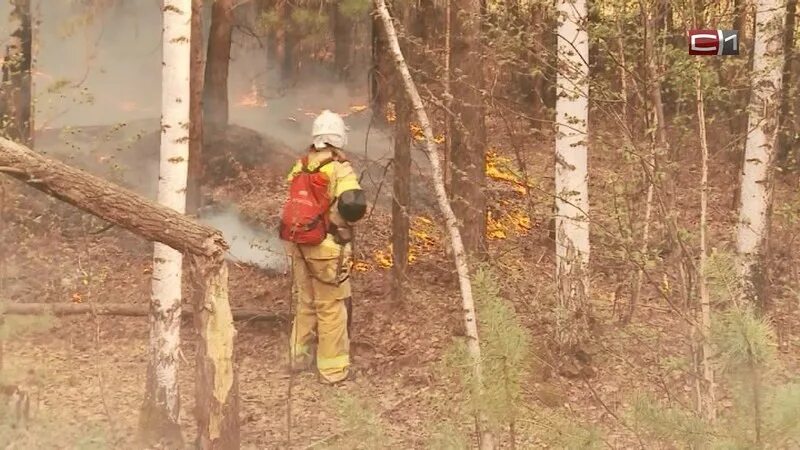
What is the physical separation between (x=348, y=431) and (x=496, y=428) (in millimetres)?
677

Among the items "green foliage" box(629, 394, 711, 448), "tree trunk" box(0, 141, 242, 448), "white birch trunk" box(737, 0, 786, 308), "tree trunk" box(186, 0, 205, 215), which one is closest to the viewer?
"green foliage" box(629, 394, 711, 448)

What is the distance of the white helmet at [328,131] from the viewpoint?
6.77 m

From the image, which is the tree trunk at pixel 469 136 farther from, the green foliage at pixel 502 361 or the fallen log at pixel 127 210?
the green foliage at pixel 502 361

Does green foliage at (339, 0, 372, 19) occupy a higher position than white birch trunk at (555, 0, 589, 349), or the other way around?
green foliage at (339, 0, 372, 19)

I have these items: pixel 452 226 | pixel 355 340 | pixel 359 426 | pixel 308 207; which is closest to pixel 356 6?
pixel 308 207

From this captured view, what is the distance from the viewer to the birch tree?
215 inches

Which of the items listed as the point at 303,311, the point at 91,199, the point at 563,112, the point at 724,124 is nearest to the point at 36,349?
the point at 303,311

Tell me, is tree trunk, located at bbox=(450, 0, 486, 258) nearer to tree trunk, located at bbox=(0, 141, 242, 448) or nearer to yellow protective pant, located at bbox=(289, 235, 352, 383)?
yellow protective pant, located at bbox=(289, 235, 352, 383)

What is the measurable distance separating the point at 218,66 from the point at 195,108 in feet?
12.4

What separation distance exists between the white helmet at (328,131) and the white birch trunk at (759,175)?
3.09 meters

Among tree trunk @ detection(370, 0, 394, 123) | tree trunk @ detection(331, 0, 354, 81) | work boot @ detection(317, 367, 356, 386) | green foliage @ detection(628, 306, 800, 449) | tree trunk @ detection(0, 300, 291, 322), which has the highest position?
tree trunk @ detection(331, 0, 354, 81)

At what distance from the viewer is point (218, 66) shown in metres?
12.6

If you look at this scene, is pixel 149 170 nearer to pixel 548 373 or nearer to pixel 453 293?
pixel 453 293

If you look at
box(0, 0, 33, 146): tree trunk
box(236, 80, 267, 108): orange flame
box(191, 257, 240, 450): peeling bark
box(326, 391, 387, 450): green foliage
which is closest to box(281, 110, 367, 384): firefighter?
box(191, 257, 240, 450): peeling bark
